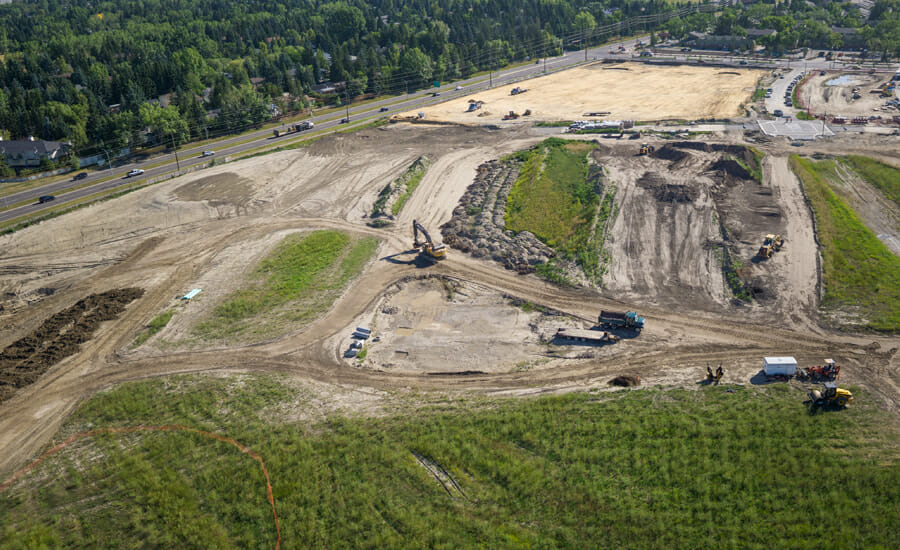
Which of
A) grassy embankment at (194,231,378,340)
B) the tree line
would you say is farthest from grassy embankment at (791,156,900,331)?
the tree line

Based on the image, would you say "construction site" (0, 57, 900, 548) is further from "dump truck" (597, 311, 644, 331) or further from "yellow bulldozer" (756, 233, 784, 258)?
"yellow bulldozer" (756, 233, 784, 258)

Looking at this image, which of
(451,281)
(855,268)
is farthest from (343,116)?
(855,268)

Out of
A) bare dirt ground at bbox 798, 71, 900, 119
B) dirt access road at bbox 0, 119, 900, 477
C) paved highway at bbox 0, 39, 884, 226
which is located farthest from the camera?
bare dirt ground at bbox 798, 71, 900, 119

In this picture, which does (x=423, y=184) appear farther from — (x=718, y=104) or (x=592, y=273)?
(x=718, y=104)

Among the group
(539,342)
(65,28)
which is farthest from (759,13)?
(65,28)

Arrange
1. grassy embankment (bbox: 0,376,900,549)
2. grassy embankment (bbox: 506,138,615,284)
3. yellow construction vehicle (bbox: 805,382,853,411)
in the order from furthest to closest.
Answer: grassy embankment (bbox: 506,138,615,284) < yellow construction vehicle (bbox: 805,382,853,411) < grassy embankment (bbox: 0,376,900,549)

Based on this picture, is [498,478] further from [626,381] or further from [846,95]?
[846,95]

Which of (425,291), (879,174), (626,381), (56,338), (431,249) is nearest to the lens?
(626,381)
